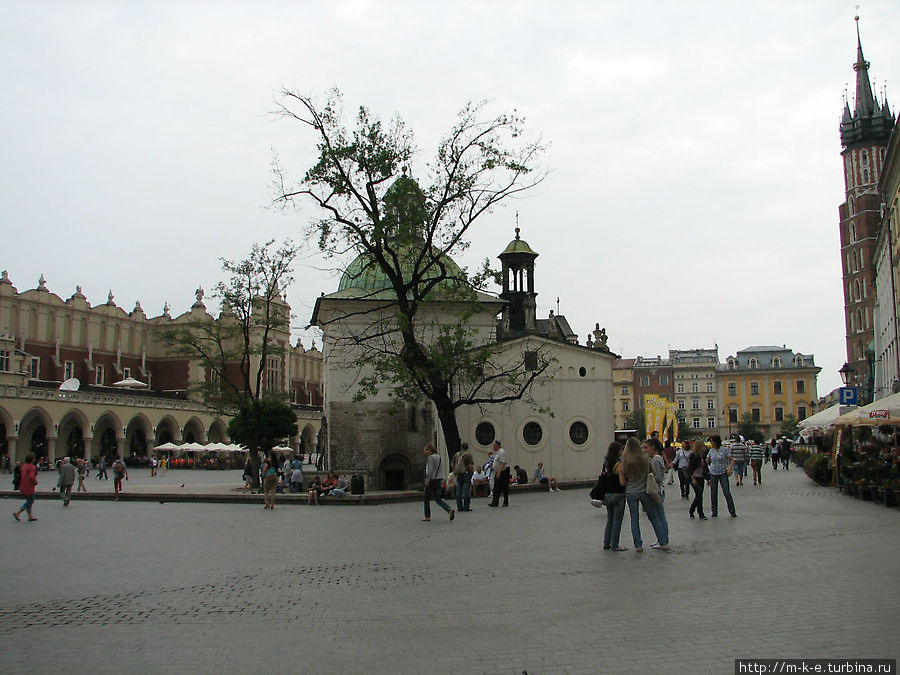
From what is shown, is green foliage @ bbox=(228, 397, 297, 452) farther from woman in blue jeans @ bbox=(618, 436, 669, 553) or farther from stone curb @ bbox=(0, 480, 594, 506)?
woman in blue jeans @ bbox=(618, 436, 669, 553)

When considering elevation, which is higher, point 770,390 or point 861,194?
point 861,194

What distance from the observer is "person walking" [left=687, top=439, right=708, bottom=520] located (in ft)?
52.4

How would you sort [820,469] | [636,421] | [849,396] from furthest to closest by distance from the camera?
[636,421]
[849,396]
[820,469]

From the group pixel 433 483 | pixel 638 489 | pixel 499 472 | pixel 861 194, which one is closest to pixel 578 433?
pixel 499 472

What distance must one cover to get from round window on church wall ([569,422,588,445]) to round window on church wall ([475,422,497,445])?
154 inches

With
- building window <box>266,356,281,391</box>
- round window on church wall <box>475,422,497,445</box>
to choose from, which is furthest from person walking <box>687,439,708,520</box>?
building window <box>266,356,281,391</box>

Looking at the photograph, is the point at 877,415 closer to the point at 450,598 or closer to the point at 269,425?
the point at 450,598

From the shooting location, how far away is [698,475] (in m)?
16.2

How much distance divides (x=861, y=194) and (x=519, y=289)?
171 ft

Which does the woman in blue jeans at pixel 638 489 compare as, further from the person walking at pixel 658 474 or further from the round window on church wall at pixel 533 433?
the round window on church wall at pixel 533 433

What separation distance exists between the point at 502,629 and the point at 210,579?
451 cm

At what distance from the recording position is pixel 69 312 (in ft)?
244

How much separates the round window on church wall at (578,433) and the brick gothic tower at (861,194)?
174 feet

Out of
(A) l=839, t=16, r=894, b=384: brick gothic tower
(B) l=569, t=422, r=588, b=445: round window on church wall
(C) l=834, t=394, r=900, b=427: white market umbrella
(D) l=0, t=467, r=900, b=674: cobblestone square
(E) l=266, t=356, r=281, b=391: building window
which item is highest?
(A) l=839, t=16, r=894, b=384: brick gothic tower
